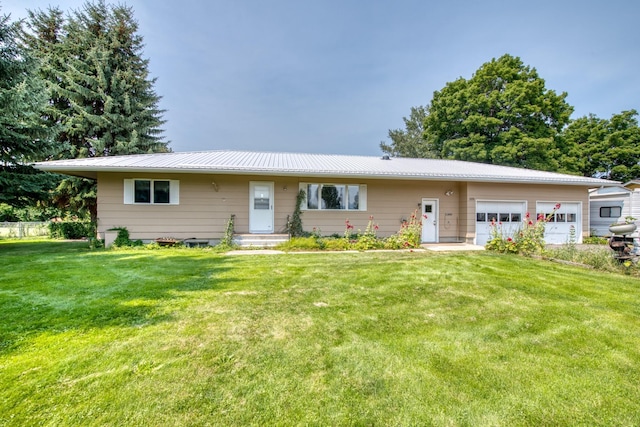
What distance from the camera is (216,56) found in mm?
14117

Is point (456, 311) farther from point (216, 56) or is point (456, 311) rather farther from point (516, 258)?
point (216, 56)

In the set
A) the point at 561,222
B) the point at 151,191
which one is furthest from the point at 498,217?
the point at 151,191

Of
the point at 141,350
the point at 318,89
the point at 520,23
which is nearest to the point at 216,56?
the point at 318,89

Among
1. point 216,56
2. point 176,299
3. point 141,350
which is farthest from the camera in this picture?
point 216,56

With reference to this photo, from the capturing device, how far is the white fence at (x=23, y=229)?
47.3 ft

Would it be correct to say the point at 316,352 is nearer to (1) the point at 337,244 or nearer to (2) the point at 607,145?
(1) the point at 337,244

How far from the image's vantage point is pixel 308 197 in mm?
10086

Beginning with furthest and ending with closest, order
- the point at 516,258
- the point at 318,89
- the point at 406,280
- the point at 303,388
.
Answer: the point at 318,89 < the point at 516,258 < the point at 406,280 < the point at 303,388

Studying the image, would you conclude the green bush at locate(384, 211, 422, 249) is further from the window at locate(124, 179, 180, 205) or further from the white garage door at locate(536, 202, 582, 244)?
the window at locate(124, 179, 180, 205)

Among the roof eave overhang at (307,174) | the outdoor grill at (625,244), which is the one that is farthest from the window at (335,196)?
the outdoor grill at (625,244)

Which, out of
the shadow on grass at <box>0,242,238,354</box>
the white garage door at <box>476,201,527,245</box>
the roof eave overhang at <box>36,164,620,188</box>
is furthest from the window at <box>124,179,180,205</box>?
the white garage door at <box>476,201,527,245</box>

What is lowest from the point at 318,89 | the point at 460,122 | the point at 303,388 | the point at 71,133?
the point at 303,388

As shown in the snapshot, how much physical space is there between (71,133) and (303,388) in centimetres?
1681

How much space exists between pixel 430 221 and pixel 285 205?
565 centimetres
